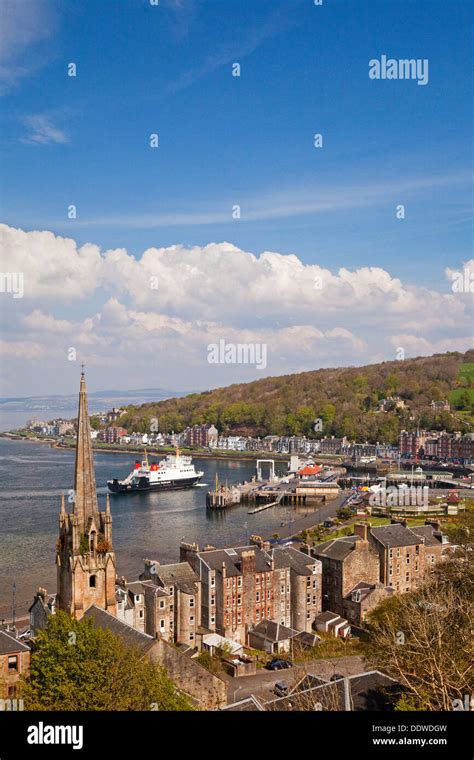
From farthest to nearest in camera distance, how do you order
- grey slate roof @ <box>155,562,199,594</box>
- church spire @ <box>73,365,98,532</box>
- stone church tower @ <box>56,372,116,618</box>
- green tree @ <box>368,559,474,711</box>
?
1. grey slate roof @ <box>155,562,199,594</box>
2. church spire @ <box>73,365,98,532</box>
3. stone church tower @ <box>56,372,116,618</box>
4. green tree @ <box>368,559,474,711</box>

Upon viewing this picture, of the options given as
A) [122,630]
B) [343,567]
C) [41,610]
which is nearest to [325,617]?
[343,567]

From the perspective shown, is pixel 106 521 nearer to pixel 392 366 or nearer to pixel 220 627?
pixel 220 627

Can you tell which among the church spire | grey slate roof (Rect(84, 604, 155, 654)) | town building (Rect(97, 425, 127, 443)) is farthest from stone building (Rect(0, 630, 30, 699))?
town building (Rect(97, 425, 127, 443))

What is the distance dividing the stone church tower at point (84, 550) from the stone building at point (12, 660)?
4.95 feet

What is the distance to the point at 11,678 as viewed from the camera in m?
18.2

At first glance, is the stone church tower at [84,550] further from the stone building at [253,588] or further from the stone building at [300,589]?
the stone building at [300,589]

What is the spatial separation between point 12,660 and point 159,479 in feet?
188

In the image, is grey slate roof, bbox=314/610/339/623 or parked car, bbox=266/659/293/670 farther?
grey slate roof, bbox=314/610/339/623

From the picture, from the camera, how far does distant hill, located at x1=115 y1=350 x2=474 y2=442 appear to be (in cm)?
11550

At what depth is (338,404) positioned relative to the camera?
129250mm

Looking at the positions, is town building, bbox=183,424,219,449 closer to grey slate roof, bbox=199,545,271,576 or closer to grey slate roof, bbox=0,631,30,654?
grey slate roof, bbox=199,545,271,576

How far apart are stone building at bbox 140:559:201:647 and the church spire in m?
5.95

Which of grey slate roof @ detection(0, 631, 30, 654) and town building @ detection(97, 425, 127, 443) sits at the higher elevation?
town building @ detection(97, 425, 127, 443)
